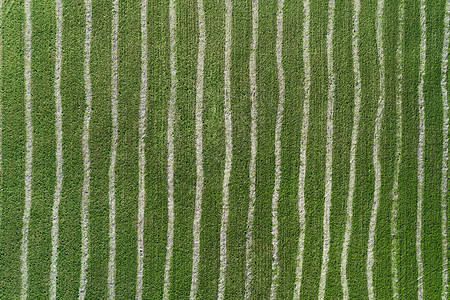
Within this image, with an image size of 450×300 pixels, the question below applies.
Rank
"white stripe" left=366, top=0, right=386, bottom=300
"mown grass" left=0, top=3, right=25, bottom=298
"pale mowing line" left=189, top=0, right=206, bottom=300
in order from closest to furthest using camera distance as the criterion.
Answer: "mown grass" left=0, top=3, right=25, bottom=298, "pale mowing line" left=189, top=0, right=206, bottom=300, "white stripe" left=366, top=0, right=386, bottom=300

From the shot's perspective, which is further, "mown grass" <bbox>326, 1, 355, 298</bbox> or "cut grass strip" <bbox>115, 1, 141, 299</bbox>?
"mown grass" <bbox>326, 1, 355, 298</bbox>

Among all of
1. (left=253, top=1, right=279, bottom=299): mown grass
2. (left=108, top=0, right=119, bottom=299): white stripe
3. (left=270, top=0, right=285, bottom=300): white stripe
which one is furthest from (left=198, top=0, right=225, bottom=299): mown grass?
(left=108, top=0, right=119, bottom=299): white stripe

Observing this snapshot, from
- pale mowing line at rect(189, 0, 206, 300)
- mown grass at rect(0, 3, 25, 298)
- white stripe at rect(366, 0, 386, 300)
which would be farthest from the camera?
white stripe at rect(366, 0, 386, 300)

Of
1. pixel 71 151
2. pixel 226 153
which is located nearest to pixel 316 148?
pixel 226 153

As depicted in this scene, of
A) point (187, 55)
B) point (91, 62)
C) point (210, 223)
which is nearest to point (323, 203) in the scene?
point (210, 223)

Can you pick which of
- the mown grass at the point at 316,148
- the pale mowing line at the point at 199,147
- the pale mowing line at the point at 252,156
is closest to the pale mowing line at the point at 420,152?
the mown grass at the point at 316,148

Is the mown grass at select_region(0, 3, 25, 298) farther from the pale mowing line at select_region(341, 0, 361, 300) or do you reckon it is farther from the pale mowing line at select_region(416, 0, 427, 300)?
the pale mowing line at select_region(416, 0, 427, 300)
